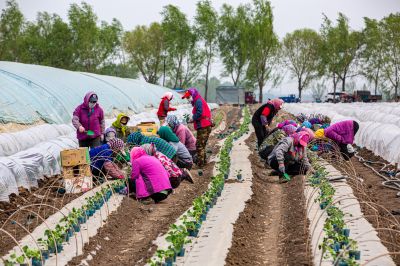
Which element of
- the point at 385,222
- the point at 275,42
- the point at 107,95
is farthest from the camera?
the point at 275,42

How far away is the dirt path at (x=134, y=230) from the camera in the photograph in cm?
548

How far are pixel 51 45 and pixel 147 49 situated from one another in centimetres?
1219

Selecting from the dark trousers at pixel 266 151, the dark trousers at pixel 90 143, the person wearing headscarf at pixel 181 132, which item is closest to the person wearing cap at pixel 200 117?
the person wearing headscarf at pixel 181 132

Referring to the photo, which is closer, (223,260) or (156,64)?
(223,260)

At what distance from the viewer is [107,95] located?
2033cm

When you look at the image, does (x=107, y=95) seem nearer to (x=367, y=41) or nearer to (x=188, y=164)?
(x=188, y=164)

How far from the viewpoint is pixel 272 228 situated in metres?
6.80

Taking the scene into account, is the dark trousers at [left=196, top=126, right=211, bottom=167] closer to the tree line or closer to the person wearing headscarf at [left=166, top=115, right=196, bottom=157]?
the person wearing headscarf at [left=166, top=115, right=196, bottom=157]

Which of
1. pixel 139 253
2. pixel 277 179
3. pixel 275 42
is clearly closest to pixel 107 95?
pixel 277 179

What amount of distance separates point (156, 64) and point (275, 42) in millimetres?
12264

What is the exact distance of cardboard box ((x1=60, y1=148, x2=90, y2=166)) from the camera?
27.1ft

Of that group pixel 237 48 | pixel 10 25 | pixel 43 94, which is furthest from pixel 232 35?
pixel 43 94

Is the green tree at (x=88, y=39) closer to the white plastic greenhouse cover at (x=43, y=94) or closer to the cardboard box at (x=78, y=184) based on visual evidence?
the white plastic greenhouse cover at (x=43, y=94)

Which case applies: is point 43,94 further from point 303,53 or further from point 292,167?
point 303,53
